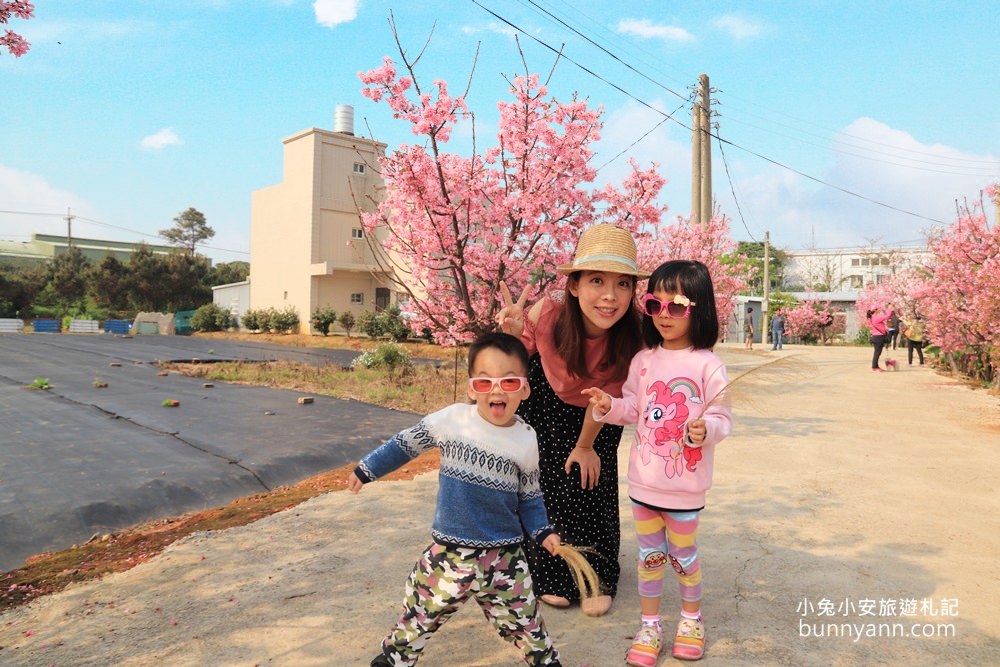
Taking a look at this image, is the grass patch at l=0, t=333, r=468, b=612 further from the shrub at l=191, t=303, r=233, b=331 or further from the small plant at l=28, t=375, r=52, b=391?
the shrub at l=191, t=303, r=233, b=331

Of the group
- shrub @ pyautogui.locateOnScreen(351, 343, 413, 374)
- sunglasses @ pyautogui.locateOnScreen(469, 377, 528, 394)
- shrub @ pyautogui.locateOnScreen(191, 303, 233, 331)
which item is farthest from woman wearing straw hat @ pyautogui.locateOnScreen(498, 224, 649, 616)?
shrub @ pyautogui.locateOnScreen(191, 303, 233, 331)

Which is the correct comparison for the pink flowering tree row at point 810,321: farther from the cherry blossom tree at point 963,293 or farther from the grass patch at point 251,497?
the grass patch at point 251,497

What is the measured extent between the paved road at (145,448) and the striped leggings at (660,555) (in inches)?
128

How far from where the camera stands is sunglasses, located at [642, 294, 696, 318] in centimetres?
245

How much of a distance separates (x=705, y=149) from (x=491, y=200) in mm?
9730

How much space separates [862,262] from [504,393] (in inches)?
2463

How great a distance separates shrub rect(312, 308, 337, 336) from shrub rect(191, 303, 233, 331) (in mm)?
6811

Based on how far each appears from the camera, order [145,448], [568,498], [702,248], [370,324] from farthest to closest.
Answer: [370,324] → [702,248] → [145,448] → [568,498]

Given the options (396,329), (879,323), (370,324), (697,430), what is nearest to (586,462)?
(697,430)

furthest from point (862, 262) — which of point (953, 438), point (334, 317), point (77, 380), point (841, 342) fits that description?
point (77, 380)

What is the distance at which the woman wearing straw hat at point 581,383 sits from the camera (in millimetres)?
2691

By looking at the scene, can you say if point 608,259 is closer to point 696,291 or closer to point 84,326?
point 696,291

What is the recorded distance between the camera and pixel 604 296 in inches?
104

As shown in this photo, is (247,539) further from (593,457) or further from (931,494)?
(931,494)
